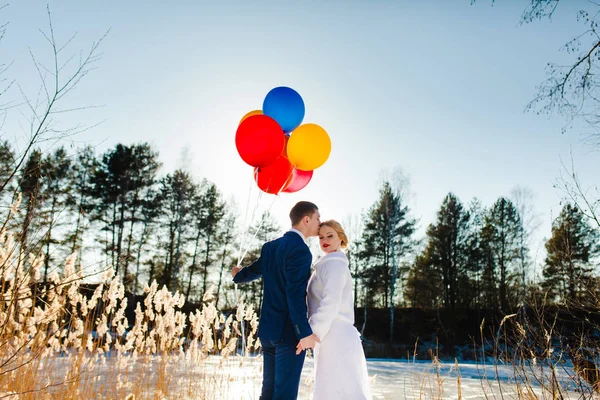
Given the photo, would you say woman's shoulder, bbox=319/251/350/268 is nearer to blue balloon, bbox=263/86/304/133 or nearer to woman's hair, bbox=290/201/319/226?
woman's hair, bbox=290/201/319/226

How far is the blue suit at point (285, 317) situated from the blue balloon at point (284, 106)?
137cm

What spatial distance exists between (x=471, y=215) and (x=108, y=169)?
18.8m

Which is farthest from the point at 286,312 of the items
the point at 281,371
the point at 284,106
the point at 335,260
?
the point at 284,106

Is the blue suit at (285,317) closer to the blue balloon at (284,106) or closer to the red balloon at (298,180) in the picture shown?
the red balloon at (298,180)

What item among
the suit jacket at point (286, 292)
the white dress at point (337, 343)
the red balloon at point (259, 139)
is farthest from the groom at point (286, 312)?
the red balloon at point (259, 139)

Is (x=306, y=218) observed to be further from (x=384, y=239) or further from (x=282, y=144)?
(x=384, y=239)

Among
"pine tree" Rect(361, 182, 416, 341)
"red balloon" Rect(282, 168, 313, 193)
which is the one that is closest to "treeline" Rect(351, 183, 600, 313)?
"pine tree" Rect(361, 182, 416, 341)

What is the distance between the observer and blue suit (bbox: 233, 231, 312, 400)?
8.24 ft

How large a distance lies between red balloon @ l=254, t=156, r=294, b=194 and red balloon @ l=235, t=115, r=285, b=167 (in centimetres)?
19

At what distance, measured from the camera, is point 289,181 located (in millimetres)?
3785

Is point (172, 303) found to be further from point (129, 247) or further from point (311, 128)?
point (129, 247)

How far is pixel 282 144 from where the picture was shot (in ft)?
11.8

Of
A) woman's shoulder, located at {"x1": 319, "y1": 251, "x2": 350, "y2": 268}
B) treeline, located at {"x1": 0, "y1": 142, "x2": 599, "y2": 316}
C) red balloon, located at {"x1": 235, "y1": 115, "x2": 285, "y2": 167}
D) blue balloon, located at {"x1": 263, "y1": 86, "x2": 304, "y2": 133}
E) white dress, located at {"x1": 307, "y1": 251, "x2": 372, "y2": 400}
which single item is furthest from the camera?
treeline, located at {"x1": 0, "y1": 142, "x2": 599, "y2": 316}

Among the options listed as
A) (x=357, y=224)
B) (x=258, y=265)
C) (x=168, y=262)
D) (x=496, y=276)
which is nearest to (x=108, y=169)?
(x=168, y=262)
